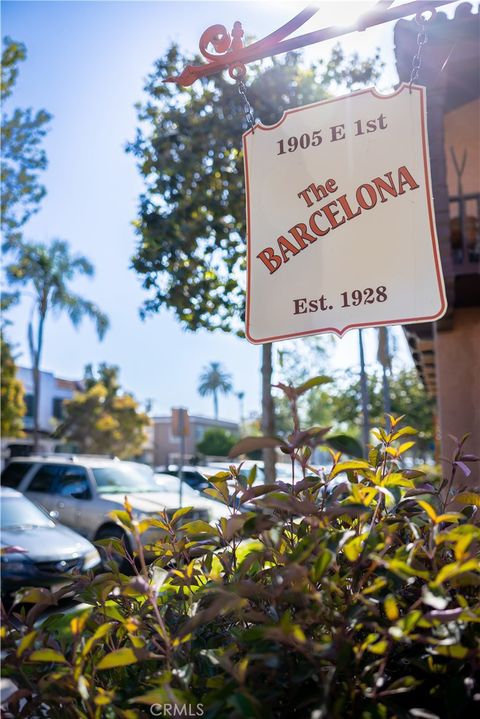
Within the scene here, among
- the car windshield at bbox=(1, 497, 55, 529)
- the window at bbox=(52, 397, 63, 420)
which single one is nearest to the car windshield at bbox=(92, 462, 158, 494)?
the car windshield at bbox=(1, 497, 55, 529)

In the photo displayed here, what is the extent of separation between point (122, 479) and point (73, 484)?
2.85ft

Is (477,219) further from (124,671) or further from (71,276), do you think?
→ (71,276)

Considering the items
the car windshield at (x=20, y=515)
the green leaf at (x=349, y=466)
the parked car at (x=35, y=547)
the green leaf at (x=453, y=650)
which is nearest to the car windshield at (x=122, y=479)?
the car windshield at (x=20, y=515)

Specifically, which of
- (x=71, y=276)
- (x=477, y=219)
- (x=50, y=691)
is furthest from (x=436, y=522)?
(x=71, y=276)

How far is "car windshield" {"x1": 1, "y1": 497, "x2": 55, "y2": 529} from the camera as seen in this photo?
7.81 m

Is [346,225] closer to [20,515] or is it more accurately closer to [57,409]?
[20,515]

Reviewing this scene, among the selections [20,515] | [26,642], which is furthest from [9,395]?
[26,642]

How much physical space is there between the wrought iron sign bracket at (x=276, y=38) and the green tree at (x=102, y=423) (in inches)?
1246

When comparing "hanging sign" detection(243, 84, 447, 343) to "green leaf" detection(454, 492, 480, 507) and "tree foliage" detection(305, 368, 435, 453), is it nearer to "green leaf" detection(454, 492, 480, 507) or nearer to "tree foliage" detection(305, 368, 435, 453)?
"green leaf" detection(454, 492, 480, 507)

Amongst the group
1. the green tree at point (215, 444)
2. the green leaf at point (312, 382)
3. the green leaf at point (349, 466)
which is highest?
the green leaf at point (312, 382)

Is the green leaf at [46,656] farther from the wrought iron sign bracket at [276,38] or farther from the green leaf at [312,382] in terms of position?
the wrought iron sign bracket at [276,38]

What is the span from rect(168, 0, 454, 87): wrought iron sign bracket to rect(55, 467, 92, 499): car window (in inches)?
350

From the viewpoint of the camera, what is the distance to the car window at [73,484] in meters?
10.4

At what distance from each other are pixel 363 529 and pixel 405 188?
3.89 ft
